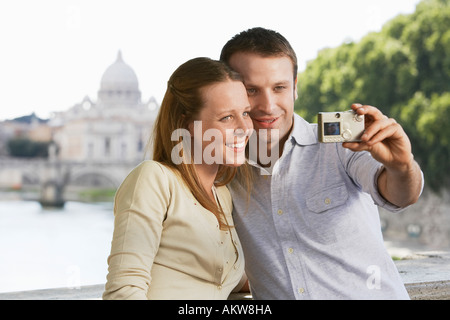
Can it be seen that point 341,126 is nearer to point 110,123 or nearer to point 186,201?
point 186,201

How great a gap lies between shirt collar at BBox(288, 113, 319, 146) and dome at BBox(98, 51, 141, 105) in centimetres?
3252

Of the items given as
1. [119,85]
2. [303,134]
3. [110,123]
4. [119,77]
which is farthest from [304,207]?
[119,77]

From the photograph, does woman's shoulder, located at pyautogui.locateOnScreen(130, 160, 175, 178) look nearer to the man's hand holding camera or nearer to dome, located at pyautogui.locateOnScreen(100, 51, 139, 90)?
the man's hand holding camera

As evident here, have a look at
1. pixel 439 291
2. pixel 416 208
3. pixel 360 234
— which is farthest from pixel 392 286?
pixel 416 208

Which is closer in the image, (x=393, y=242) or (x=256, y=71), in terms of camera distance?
(x=256, y=71)

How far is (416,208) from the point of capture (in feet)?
39.3

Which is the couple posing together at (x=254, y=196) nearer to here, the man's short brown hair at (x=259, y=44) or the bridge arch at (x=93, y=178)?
the man's short brown hair at (x=259, y=44)

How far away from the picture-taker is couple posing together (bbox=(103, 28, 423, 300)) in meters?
0.88

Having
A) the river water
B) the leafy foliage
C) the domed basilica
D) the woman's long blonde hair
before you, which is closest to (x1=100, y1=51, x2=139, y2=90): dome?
the domed basilica

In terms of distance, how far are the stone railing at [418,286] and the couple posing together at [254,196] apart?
7.2 inches

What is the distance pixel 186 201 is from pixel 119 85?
110 ft

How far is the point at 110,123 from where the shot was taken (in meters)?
32.3

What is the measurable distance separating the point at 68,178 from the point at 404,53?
1932 centimetres

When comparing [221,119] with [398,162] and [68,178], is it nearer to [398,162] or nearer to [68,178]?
[398,162]
